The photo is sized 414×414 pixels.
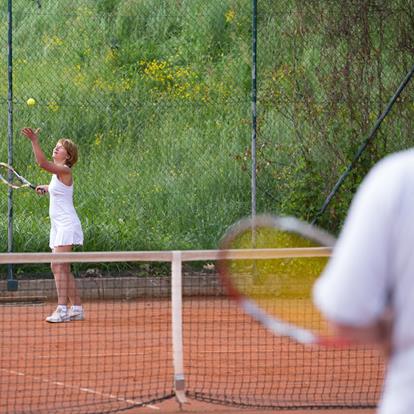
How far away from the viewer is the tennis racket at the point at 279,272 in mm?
3418

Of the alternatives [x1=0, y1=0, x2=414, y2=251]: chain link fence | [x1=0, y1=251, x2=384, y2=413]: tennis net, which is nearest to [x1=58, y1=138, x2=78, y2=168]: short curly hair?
[x1=0, y1=251, x2=384, y2=413]: tennis net

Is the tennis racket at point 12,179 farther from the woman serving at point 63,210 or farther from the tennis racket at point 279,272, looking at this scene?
the tennis racket at point 279,272

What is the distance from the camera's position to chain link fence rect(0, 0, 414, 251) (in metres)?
11.3

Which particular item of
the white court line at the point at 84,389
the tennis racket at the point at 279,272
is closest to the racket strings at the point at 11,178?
the tennis racket at the point at 279,272

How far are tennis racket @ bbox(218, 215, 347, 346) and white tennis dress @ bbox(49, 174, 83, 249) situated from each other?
4.51 ft

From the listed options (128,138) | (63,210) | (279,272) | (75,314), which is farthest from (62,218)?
(128,138)

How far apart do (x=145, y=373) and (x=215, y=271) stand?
3.81 metres

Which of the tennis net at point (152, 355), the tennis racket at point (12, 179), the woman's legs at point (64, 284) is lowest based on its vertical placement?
the tennis net at point (152, 355)

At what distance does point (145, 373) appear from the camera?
7.18 m

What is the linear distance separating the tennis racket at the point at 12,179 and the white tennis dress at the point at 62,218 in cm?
79

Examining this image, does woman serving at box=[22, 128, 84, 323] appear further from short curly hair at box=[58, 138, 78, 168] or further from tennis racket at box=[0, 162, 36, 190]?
tennis racket at box=[0, 162, 36, 190]

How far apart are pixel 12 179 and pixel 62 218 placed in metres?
1.52

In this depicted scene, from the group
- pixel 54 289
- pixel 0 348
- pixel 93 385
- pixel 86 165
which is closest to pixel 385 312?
pixel 93 385

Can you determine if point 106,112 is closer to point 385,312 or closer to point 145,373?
point 145,373
